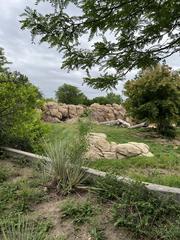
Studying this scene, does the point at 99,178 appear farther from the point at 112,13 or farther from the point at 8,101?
the point at 8,101

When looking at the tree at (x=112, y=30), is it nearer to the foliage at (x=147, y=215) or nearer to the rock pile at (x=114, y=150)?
the foliage at (x=147, y=215)

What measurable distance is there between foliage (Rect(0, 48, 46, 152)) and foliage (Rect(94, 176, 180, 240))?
11.0ft

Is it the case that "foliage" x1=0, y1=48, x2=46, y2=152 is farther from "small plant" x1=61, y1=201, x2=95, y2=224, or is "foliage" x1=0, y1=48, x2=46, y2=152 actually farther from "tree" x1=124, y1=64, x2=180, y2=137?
"tree" x1=124, y1=64, x2=180, y2=137

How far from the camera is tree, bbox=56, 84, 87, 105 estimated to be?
3018 cm

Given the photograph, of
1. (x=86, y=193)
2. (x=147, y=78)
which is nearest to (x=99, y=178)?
(x=86, y=193)

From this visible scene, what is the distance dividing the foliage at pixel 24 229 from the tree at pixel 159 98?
10.9 meters

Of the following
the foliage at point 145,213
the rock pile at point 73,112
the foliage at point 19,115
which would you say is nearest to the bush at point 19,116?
the foliage at point 19,115

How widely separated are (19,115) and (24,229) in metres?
3.77

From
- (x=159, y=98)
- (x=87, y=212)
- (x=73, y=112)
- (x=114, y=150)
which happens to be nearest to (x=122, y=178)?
(x=87, y=212)

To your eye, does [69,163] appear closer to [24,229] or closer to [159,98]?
[24,229]

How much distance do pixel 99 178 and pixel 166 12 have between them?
2037 millimetres

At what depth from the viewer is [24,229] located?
297cm

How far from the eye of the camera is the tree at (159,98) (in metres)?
13.9

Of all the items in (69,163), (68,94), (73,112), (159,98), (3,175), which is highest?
(68,94)
